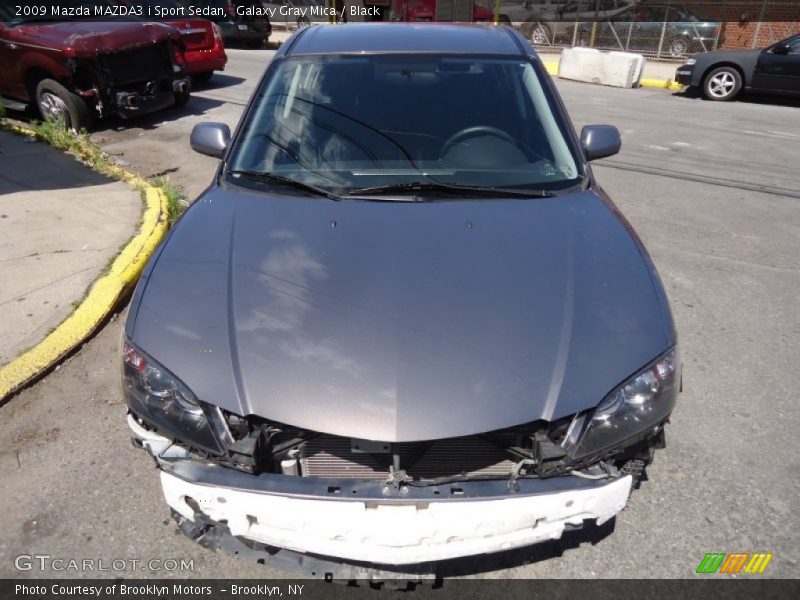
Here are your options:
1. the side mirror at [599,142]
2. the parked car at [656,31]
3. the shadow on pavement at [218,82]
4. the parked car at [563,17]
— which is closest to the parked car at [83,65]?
the shadow on pavement at [218,82]

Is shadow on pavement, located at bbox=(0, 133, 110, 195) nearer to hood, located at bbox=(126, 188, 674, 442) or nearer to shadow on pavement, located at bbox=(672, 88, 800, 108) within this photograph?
hood, located at bbox=(126, 188, 674, 442)

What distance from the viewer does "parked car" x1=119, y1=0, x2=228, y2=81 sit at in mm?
10797

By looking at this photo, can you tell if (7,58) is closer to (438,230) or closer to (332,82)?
(332,82)

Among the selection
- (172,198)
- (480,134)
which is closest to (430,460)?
(480,134)

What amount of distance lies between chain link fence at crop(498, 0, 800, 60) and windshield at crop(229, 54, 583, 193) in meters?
17.8

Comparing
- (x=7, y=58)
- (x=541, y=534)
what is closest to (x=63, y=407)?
(x=541, y=534)

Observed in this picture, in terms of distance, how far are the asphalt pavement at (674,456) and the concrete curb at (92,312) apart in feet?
0.26

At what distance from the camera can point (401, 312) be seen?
2.10 meters

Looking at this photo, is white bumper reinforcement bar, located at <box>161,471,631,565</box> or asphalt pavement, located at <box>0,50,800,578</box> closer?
white bumper reinforcement bar, located at <box>161,471,631,565</box>

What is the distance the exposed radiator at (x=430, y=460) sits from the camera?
1936 mm

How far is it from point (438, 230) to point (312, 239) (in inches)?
20.7

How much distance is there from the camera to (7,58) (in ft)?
26.8

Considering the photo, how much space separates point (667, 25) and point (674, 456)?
18.7 meters

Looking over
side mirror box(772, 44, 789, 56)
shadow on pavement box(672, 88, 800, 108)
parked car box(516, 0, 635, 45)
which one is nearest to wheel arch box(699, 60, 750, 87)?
shadow on pavement box(672, 88, 800, 108)
